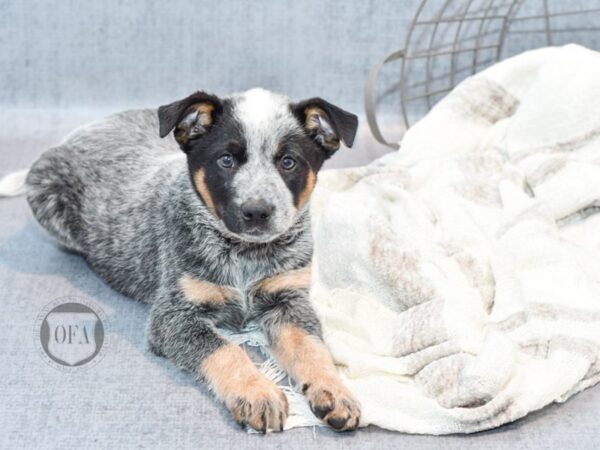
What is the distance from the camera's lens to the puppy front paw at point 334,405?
2.88 m

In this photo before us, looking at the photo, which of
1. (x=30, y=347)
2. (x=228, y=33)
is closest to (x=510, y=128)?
(x=228, y=33)

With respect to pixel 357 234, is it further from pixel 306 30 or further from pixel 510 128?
pixel 306 30

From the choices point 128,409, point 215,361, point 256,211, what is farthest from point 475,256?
point 128,409

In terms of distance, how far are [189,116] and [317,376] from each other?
39.5 inches

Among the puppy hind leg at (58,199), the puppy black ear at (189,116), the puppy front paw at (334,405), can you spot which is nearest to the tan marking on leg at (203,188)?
the puppy black ear at (189,116)

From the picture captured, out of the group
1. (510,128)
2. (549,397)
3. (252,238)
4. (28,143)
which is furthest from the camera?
(28,143)

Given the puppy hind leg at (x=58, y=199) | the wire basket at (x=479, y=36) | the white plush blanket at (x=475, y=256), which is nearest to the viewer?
the white plush blanket at (x=475, y=256)

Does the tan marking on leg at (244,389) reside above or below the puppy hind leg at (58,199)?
above

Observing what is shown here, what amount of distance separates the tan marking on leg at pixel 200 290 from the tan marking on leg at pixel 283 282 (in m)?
0.15

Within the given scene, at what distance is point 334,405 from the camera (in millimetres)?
2895

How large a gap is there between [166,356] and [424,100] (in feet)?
9.00

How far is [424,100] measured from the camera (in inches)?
215

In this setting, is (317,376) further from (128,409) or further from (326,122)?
(326,122)

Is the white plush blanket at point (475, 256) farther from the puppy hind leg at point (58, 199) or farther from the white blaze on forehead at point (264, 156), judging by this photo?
the puppy hind leg at point (58, 199)
